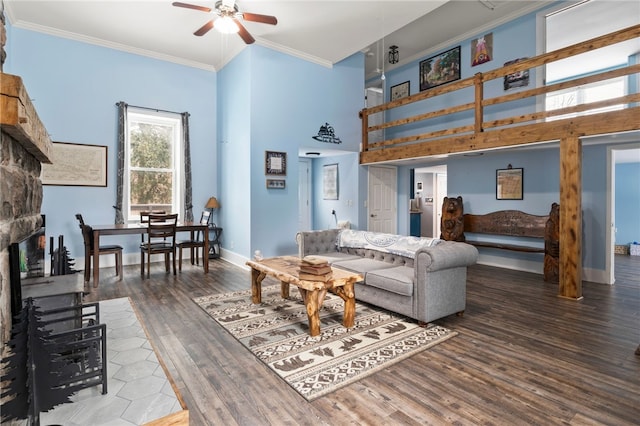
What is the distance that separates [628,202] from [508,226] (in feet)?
14.3

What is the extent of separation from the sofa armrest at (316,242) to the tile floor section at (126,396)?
9.14ft

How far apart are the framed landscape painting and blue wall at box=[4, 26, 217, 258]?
16.0 ft

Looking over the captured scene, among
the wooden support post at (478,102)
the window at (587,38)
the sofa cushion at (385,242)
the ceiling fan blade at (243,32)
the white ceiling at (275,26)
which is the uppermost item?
the window at (587,38)

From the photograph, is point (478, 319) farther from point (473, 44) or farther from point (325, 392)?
point (473, 44)

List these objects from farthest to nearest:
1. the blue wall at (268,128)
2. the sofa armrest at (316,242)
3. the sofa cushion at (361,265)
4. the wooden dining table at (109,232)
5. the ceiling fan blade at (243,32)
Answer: the blue wall at (268,128)
the sofa armrest at (316,242)
the wooden dining table at (109,232)
the ceiling fan blade at (243,32)
the sofa cushion at (361,265)

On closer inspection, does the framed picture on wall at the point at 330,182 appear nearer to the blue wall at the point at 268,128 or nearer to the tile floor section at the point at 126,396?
the blue wall at the point at 268,128

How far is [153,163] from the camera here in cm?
663

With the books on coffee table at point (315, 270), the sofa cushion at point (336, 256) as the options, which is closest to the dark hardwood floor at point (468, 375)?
the books on coffee table at point (315, 270)

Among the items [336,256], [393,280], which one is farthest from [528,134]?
[336,256]

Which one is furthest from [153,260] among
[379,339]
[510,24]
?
[510,24]

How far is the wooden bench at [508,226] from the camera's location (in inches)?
221

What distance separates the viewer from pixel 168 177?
267 inches

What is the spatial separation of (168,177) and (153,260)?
1661 millimetres

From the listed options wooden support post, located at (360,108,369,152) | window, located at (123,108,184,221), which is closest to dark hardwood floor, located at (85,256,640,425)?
window, located at (123,108,184,221)
